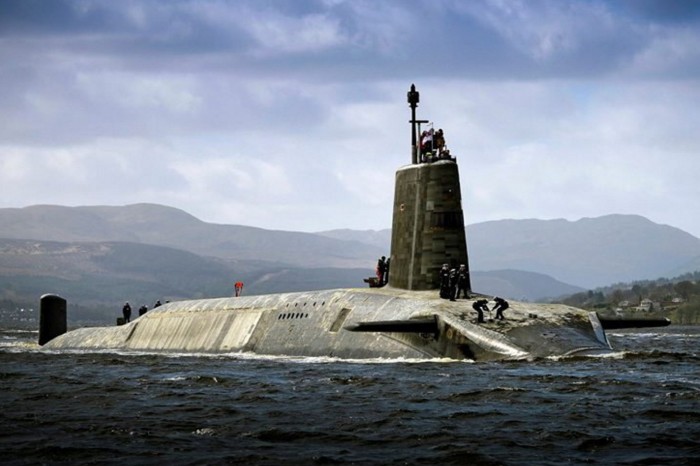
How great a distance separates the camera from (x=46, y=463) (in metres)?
14.0

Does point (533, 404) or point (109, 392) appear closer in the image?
point (533, 404)

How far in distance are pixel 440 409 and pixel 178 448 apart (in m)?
5.41

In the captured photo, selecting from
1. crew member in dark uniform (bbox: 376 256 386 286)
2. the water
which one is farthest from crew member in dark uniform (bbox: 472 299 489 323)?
crew member in dark uniform (bbox: 376 256 386 286)

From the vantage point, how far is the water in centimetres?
1448

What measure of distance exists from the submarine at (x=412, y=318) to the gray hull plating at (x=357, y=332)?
4 cm

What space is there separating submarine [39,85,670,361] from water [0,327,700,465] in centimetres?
103

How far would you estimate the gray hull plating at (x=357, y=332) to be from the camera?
27141 millimetres

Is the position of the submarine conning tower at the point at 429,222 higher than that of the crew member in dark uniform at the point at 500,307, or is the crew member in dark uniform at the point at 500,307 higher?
the submarine conning tower at the point at 429,222

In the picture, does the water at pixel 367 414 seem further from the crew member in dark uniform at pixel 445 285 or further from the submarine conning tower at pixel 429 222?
the submarine conning tower at pixel 429 222

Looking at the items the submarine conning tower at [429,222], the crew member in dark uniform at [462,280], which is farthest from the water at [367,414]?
the submarine conning tower at [429,222]

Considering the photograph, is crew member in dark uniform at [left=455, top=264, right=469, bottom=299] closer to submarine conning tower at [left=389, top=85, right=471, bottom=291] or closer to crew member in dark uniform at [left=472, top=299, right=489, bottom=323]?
submarine conning tower at [left=389, top=85, right=471, bottom=291]

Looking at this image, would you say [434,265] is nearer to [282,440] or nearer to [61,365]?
[61,365]

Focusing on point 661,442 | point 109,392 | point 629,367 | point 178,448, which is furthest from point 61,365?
point 661,442

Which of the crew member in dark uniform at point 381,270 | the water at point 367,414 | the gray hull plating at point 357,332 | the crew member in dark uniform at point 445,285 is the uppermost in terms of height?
the crew member in dark uniform at point 381,270
